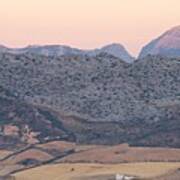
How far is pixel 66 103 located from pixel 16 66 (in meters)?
13.7

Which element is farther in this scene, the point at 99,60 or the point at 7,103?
the point at 99,60

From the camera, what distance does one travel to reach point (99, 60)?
11062 centimetres

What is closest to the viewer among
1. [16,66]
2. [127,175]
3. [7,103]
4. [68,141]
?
[127,175]

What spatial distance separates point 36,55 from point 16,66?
7078 mm

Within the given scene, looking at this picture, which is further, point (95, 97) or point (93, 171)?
point (95, 97)

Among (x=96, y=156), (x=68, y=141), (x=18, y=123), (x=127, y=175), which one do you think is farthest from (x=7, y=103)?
(x=127, y=175)

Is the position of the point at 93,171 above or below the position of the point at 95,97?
below

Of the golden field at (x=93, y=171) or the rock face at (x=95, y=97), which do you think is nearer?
the golden field at (x=93, y=171)

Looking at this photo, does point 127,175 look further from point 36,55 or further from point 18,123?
point 36,55

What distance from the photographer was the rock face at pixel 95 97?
86750 millimetres

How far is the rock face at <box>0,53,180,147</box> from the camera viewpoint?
8675cm

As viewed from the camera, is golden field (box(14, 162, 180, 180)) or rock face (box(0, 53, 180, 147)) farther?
rock face (box(0, 53, 180, 147))

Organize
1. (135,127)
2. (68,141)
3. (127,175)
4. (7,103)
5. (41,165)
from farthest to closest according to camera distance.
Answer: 1. (7,103)
2. (135,127)
3. (68,141)
4. (41,165)
5. (127,175)

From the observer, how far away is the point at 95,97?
98.2 metres
